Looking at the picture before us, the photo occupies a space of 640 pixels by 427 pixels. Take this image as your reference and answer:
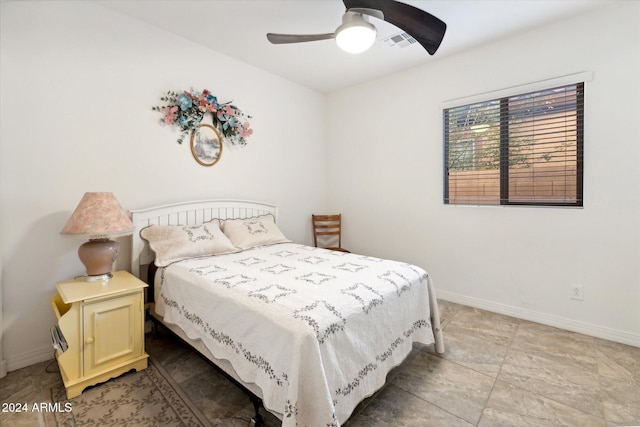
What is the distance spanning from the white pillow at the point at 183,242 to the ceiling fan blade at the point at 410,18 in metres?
2.04

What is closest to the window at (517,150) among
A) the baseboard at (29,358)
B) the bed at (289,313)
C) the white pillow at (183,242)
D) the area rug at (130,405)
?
the bed at (289,313)

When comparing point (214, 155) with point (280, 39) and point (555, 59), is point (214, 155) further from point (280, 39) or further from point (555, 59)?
point (555, 59)

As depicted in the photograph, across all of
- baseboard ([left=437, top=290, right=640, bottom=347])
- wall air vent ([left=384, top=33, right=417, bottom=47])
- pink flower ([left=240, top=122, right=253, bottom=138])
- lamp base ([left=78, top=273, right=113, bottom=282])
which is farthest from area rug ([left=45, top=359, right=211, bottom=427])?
wall air vent ([left=384, top=33, right=417, bottom=47])

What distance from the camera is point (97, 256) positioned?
2.01 metres

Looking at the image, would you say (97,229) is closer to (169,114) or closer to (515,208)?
(169,114)

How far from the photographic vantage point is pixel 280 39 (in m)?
2.11

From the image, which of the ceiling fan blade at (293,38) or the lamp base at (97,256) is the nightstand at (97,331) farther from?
the ceiling fan blade at (293,38)

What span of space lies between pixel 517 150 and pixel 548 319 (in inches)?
62.7

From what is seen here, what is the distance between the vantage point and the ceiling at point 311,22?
2.27 meters

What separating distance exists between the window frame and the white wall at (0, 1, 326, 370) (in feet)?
8.03

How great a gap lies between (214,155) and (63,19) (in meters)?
1.46

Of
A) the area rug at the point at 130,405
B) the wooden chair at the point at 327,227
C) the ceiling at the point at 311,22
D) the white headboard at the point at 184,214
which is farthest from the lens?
the wooden chair at the point at 327,227

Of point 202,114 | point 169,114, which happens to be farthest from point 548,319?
point 169,114

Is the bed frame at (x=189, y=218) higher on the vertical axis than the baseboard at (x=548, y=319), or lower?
higher
